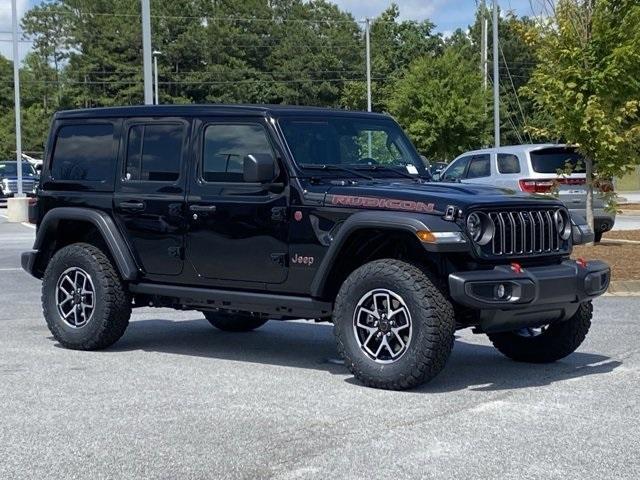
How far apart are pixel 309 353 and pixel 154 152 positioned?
2069 mm

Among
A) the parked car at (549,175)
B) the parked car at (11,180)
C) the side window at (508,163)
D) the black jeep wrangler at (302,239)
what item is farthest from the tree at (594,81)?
the parked car at (11,180)

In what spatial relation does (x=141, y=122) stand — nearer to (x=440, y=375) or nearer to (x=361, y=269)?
(x=361, y=269)

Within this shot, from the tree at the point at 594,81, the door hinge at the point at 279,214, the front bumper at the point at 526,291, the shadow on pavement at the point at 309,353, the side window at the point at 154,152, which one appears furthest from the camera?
the tree at the point at 594,81

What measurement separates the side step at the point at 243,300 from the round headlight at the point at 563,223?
67.7 inches

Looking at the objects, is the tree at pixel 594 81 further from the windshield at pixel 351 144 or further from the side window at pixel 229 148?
the side window at pixel 229 148

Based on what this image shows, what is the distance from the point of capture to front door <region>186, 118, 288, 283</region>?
8.49m

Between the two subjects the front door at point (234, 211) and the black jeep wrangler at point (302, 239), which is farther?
the front door at point (234, 211)

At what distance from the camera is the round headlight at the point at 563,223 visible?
833 centimetres

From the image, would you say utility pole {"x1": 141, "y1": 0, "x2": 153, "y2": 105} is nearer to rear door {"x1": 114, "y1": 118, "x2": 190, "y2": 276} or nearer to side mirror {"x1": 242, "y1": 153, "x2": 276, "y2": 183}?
rear door {"x1": 114, "y1": 118, "x2": 190, "y2": 276}

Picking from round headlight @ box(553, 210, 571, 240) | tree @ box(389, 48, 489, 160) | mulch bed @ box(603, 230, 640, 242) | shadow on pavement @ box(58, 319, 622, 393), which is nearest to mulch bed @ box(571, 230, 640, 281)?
mulch bed @ box(603, 230, 640, 242)

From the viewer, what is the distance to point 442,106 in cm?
4938

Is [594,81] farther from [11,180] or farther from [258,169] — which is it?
[11,180]

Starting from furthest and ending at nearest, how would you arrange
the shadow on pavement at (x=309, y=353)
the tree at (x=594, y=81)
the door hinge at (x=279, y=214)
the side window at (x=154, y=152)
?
the tree at (x=594, y=81) < the side window at (x=154, y=152) < the door hinge at (x=279, y=214) < the shadow on pavement at (x=309, y=353)

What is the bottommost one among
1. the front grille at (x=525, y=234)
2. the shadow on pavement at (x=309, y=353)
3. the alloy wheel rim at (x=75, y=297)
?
the shadow on pavement at (x=309, y=353)
